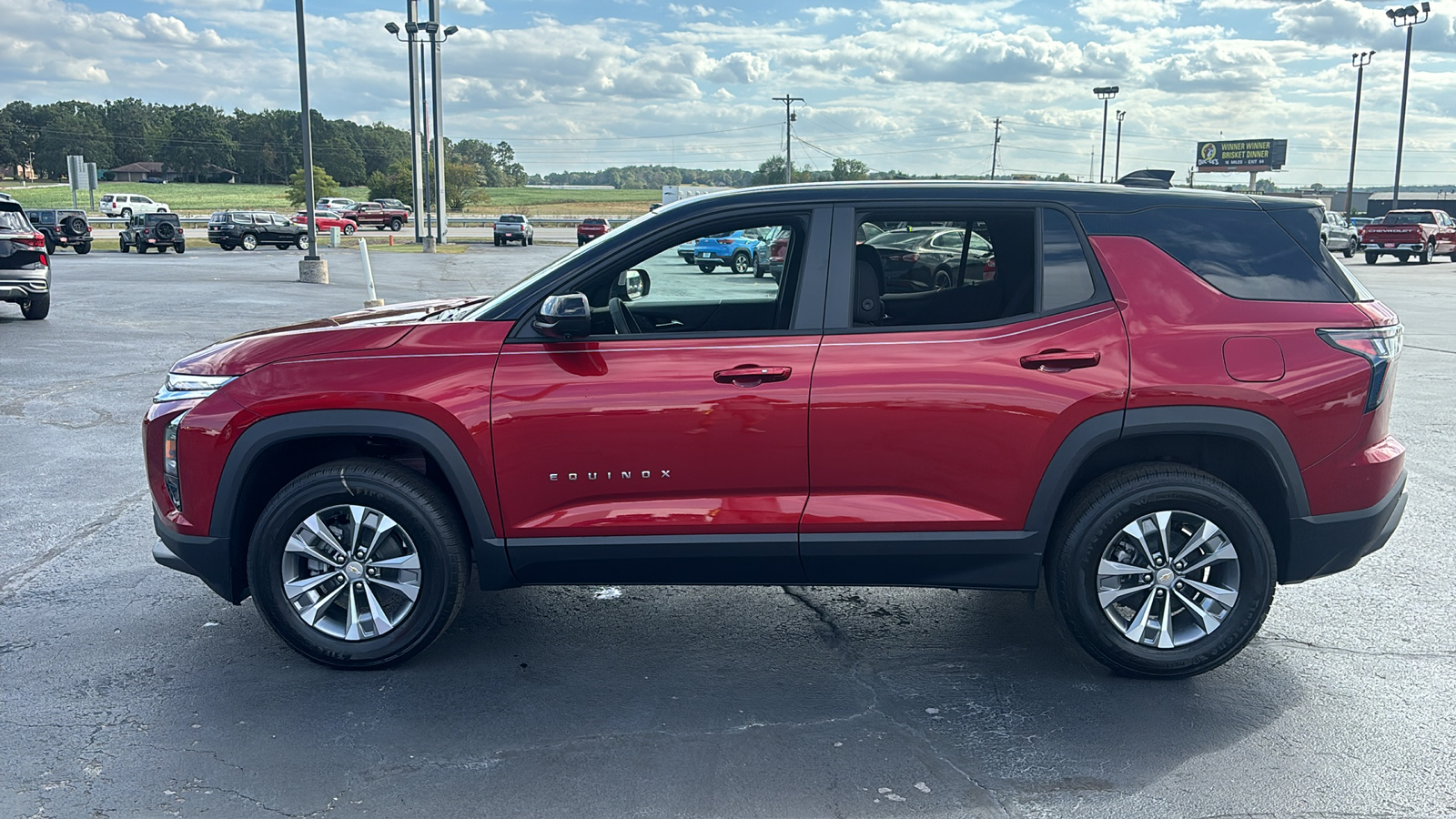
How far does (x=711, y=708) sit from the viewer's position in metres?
4.01

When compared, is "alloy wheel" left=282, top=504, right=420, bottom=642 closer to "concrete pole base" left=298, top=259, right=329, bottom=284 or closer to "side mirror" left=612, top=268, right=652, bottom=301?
"side mirror" left=612, top=268, right=652, bottom=301

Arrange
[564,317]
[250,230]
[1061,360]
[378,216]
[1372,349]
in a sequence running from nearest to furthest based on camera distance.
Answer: [564,317]
[1061,360]
[1372,349]
[250,230]
[378,216]

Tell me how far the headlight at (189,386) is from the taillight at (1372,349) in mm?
4052

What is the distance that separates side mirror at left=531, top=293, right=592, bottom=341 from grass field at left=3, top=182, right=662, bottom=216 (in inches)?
3636

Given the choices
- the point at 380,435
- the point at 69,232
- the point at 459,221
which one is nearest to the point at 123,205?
the point at 459,221

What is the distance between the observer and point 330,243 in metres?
46.7

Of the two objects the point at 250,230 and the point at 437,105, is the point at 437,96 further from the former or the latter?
the point at 250,230

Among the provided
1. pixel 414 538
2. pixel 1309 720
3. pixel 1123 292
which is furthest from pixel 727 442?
pixel 1309 720

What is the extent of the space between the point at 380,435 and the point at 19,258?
1471cm

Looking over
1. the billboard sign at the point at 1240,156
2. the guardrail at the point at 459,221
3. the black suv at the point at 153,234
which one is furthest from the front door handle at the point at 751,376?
the billboard sign at the point at 1240,156

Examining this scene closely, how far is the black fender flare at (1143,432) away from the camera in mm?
4031

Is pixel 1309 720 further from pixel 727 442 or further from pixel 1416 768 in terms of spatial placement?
pixel 727 442

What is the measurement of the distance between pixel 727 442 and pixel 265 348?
1.79m

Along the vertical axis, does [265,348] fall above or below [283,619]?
above
